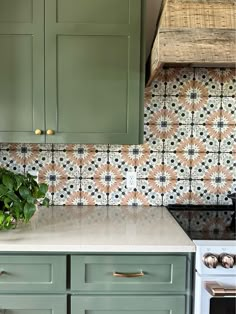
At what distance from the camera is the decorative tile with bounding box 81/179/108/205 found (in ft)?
7.09

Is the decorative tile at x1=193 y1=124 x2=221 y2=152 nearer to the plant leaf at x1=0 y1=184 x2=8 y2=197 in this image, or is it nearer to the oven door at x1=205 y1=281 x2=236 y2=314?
the oven door at x1=205 y1=281 x2=236 y2=314

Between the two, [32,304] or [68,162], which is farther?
[68,162]

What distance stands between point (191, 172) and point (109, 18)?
985 mm

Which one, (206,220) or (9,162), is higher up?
(9,162)

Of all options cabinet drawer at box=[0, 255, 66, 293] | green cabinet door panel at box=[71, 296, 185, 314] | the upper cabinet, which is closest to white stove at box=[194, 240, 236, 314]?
green cabinet door panel at box=[71, 296, 185, 314]

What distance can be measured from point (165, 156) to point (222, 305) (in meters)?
0.94

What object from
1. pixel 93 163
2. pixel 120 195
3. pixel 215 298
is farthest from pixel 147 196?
pixel 215 298

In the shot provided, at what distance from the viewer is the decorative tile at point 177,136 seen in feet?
7.04

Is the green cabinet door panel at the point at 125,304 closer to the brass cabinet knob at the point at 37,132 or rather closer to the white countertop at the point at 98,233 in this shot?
the white countertop at the point at 98,233

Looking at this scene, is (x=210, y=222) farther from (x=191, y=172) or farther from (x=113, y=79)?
(x=113, y=79)

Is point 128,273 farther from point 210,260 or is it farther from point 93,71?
point 93,71

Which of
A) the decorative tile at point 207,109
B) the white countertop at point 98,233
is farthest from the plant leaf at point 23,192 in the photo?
the decorative tile at point 207,109

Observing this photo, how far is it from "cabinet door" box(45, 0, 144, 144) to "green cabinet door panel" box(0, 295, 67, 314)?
0.73 meters

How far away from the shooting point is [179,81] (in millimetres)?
2125
